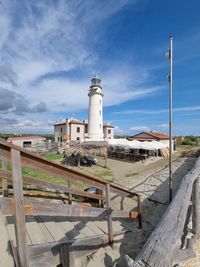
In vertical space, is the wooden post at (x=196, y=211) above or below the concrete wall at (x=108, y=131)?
below

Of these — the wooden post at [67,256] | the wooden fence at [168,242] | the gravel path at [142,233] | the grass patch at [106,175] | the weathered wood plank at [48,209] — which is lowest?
the grass patch at [106,175]

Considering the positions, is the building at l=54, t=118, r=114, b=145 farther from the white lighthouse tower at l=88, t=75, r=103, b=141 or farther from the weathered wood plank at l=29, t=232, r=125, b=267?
the weathered wood plank at l=29, t=232, r=125, b=267

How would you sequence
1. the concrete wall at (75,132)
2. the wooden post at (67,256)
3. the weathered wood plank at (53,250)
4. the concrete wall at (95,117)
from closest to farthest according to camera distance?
the weathered wood plank at (53,250), the wooden post at (67,256), the concrete wall at (95,117), the concrete wall at (75,132)

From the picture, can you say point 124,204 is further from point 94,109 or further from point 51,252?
point 94,109

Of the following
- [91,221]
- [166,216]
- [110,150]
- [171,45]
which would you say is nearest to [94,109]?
[110,150]

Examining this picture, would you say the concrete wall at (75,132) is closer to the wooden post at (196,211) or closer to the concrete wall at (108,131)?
the concrete wall at (108,131)

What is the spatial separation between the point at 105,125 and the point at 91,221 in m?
38.8

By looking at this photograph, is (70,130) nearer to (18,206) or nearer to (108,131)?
(108,131)

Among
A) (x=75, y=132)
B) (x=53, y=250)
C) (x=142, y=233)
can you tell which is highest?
(x=75, y=132)

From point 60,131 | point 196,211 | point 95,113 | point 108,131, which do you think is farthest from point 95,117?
point 196,211

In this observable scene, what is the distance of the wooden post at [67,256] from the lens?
332 centimetres

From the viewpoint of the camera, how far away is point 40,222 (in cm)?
431

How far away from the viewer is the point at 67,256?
3344 mm

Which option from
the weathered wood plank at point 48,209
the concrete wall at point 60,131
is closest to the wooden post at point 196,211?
the weathered wood plank at point 48,209
